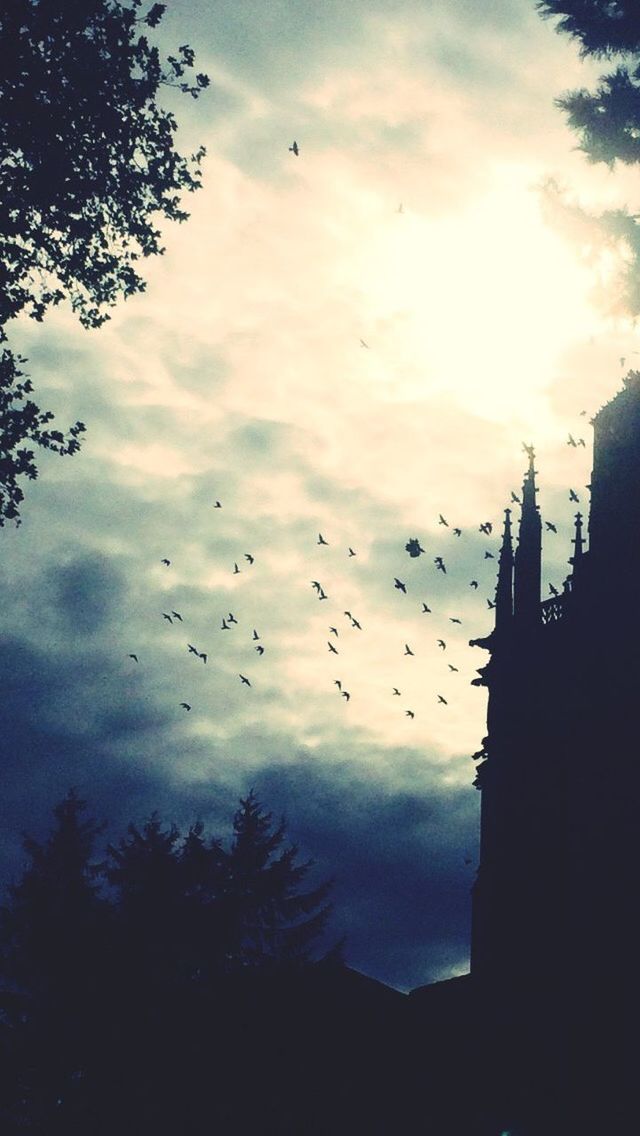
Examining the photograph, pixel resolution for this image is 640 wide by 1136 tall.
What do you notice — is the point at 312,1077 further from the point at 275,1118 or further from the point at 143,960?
the point at 143,960

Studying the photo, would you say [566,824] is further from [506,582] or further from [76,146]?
[76,146]

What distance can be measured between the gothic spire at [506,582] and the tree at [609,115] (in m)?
7.58

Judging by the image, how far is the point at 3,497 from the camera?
19.6 metres

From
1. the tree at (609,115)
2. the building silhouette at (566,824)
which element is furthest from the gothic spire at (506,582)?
the tree at (609,115)

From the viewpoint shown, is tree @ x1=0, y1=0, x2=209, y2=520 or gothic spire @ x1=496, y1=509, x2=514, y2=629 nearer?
tree @ x1=0, y1=0, x2=209, y2=520

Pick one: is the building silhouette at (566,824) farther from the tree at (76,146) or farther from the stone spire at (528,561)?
the tree at (76,146)

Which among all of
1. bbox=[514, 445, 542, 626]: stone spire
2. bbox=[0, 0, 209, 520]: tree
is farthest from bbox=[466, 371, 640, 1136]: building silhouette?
bbox=[0, 0, 209, 520]: tree

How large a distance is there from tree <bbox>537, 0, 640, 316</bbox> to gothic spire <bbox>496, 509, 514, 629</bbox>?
24.9ft

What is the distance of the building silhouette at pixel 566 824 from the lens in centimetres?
2442

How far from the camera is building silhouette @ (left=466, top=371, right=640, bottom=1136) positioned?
24.4 metres

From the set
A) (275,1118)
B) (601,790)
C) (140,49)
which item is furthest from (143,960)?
(140,49)

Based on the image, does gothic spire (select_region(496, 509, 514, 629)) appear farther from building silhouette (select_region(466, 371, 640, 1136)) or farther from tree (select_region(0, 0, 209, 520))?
tree (select_region(0, 0, 209, 520))

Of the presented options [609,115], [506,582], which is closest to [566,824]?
[506,582]

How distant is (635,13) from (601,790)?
1911 cm
